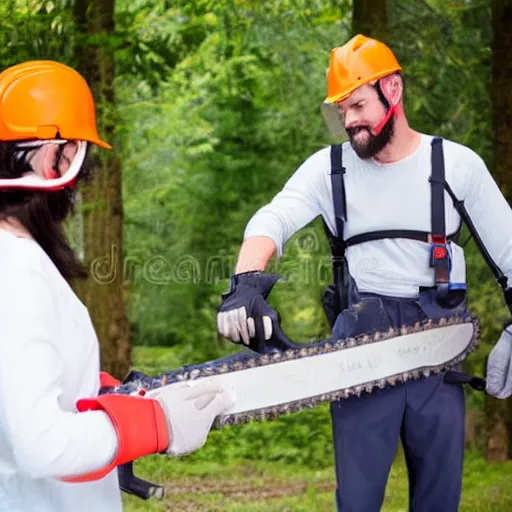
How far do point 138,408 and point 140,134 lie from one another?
4297 mm

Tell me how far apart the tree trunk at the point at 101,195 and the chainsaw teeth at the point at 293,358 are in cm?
270

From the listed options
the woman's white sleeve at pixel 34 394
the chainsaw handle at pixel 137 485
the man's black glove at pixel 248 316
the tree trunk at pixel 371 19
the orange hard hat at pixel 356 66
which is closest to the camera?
the woman's white sleeve at pixel 34 394

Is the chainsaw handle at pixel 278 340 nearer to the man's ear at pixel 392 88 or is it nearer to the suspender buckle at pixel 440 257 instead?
the suspender buckle at pixel 440 257

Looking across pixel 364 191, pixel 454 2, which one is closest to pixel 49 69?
pixel 364 191

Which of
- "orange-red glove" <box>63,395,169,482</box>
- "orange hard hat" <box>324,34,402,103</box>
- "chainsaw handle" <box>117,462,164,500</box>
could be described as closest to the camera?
"orange-red glove" <box>63,395,169,482</box>

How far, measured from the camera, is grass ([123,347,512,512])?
13.4 ft

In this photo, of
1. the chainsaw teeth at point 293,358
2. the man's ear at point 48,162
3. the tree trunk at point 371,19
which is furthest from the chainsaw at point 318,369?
the tree trunk at point 371,19

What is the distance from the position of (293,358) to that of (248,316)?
137mm

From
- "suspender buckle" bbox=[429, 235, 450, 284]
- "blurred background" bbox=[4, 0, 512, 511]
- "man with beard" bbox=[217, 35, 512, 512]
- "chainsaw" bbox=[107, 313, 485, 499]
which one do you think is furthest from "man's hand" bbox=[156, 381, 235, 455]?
"blurred background" bbox=[4, 0, 512, 511]

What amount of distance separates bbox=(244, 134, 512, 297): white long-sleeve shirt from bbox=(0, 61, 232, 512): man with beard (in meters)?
0.90

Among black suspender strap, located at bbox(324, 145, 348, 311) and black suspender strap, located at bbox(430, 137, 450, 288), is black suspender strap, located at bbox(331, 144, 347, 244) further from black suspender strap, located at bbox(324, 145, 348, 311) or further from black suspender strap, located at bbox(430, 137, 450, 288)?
black suspender strap, located at bbox(430, 137, 450, 288)

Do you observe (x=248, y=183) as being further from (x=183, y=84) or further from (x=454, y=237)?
(x=454, y=237)

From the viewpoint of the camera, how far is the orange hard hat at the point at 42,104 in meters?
1.29

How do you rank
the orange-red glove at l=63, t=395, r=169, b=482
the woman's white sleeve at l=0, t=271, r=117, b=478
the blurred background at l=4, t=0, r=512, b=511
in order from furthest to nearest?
the blurred background at l=4, t=0, r=512, b=511 → the orange-red glove at l=63, t=395, r=169, b=482 → the woman's white sleeve at l=0, t=271, r=117, b=478
